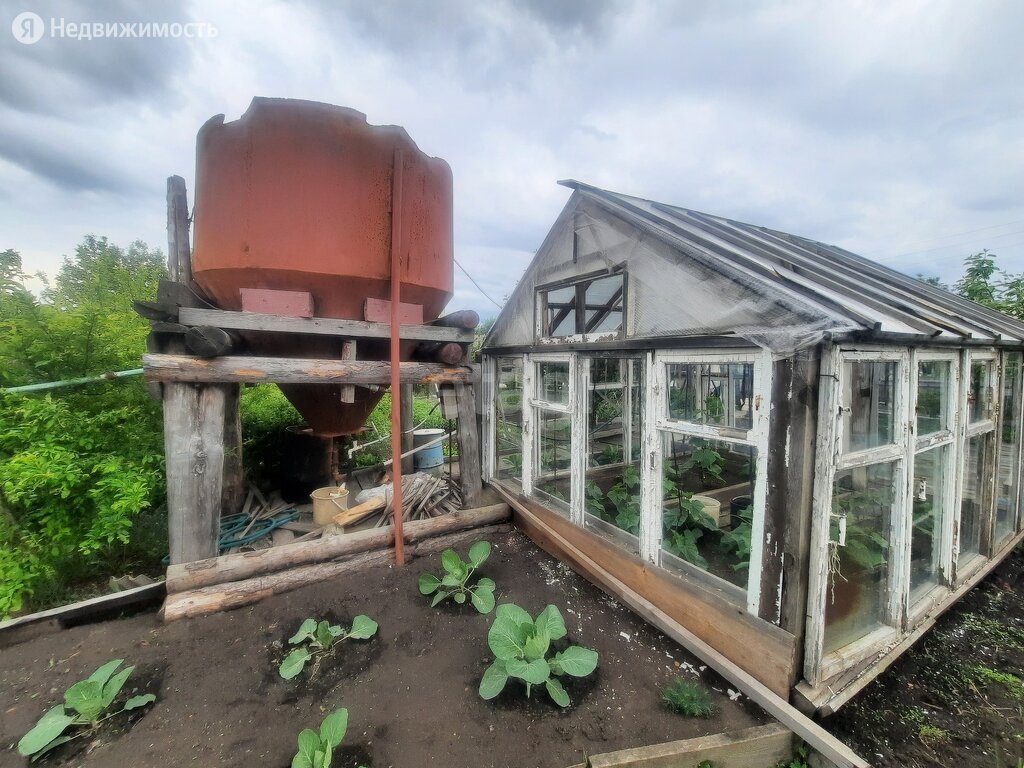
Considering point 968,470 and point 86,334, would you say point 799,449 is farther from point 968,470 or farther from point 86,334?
point 86,334

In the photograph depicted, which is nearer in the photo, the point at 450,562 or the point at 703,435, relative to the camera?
the point at 703,435

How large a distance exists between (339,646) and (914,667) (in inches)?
169

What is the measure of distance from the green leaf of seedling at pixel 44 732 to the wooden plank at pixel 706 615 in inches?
139

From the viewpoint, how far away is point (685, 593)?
2.84m

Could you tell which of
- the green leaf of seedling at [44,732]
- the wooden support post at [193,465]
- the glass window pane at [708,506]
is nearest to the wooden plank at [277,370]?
the wooden support post at [193,465]

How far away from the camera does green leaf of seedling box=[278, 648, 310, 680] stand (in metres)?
2.55

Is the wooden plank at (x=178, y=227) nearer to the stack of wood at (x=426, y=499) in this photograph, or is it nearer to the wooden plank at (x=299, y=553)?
the wooden plank at (x=299, y=553)

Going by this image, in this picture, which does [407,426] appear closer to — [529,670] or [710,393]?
[529,670]

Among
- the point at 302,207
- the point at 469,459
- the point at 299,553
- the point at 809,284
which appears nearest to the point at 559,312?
the point at 469,459

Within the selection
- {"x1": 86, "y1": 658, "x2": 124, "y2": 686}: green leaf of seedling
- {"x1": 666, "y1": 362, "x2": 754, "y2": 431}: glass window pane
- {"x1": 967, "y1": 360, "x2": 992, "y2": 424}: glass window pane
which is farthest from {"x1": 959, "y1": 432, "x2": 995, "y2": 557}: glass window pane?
{"x1": 86, "y1": 658, "x2": 124, "y2": 686}: green leaf of seedling

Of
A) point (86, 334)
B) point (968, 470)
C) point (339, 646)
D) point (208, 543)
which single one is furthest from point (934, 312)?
point (86, 334)

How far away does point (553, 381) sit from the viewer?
4324 millimetres

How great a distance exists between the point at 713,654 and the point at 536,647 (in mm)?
1237

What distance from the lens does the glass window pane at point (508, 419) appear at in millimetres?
4941
